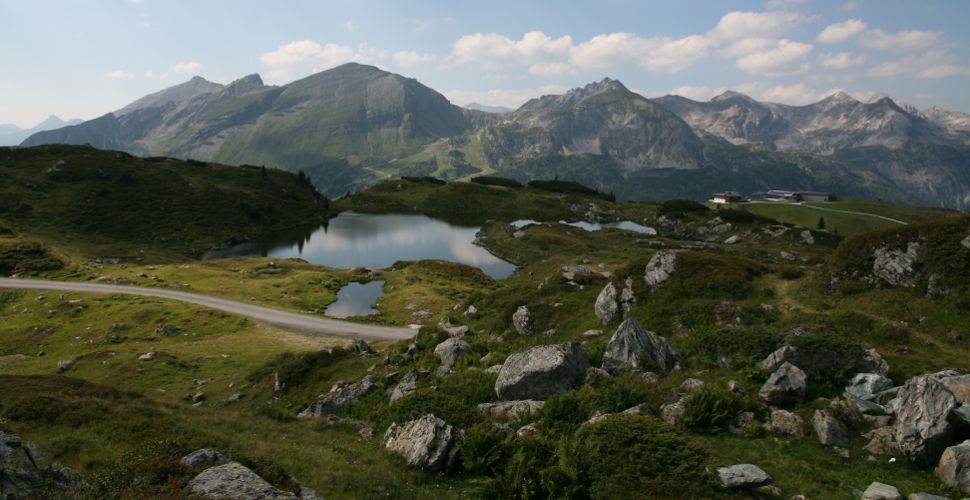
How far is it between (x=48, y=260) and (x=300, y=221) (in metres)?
95.4

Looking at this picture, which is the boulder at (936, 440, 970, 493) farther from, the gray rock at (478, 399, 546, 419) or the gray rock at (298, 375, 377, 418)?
the gray rock at (298, 375, 377, 418)

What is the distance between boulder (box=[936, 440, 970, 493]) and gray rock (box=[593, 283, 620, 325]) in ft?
72.8

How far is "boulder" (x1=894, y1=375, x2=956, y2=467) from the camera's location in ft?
52.0

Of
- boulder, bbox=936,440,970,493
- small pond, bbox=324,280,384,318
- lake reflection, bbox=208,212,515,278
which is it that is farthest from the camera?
lake reflection, bbox=208,212,515,278

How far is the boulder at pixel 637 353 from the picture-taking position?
2584cm

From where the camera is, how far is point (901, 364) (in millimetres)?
22797

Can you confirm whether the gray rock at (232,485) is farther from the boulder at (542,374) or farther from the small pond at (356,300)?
the small pond at (356,300)

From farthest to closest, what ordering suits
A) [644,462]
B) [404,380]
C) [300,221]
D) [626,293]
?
1. [300,221]
2. [626,293]
3. [404,380]
4. [644,462]

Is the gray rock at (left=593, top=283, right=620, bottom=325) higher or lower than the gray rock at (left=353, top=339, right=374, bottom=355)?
higher

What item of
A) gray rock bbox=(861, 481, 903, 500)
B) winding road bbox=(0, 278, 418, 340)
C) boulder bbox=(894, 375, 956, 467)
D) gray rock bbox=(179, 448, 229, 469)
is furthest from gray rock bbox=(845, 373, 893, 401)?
winding road bbox=(0, 278, 418, 340)

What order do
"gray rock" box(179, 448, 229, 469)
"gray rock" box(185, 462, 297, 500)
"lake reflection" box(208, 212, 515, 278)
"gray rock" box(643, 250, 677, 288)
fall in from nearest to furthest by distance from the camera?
"gray rock" box(185, 462, 297, 500)
"gray rock" box(179, 448, 229, 469)
"gray rock" box(643, 250, 677, 288)
"lake reflection" box(208, 212, 515, 278)

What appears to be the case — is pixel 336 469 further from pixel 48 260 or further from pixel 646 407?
pixel 48 260

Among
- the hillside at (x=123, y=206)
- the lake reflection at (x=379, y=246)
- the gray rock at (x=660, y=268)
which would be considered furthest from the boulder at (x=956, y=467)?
the hillside at (x=123, y=206)

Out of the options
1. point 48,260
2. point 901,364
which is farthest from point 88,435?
point 48,260
